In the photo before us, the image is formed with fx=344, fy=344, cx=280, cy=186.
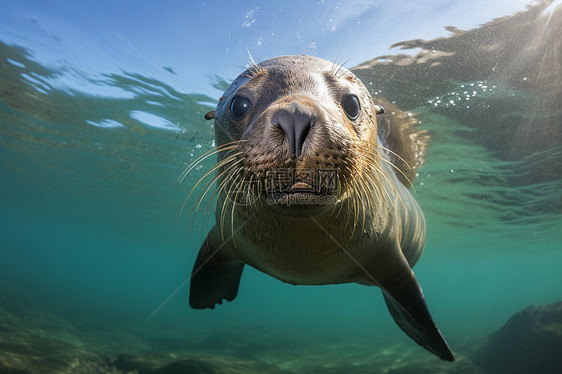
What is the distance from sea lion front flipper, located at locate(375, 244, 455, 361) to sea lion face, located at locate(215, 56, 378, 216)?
4.26 feet

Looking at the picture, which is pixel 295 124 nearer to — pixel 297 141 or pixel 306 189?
pixel 297 141

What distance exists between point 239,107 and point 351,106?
661 mm

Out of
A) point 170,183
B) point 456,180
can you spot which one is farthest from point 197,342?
point 456,180

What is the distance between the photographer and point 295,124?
138 cm

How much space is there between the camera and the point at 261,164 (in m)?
1.46

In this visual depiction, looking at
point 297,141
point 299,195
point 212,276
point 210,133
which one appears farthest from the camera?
point 210,133

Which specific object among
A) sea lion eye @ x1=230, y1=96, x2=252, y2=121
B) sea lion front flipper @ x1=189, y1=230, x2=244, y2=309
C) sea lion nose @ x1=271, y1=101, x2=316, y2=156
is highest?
sea lion eye @ x1=230, y1=96, x2=252, y2=121

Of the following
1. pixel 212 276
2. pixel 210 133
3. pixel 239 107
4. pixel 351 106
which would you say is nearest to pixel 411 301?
pixel 351 106

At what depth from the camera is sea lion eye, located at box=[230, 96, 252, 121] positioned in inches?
78.2

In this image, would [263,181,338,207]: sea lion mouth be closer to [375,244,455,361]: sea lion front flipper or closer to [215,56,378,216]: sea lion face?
[215,56,378,216]: sea lion face

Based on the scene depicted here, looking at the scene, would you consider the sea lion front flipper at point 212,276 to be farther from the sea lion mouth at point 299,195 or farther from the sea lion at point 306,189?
the sea lion mouth at point 299,195

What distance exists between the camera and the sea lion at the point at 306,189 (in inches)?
56.3

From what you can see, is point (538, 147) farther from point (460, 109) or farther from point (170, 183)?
point (170, 183)

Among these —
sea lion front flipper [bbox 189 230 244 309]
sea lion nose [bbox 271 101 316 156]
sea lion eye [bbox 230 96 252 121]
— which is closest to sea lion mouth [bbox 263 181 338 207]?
sea lion nose [bbox 271 101 316 156]
